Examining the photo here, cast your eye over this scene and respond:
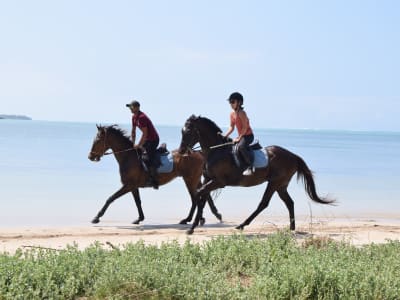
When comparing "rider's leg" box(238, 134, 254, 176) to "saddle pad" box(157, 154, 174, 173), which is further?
"saddle pad" box(157, 154, 174, 173)

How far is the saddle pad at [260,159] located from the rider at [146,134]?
2547mm

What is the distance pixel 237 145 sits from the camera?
13133mm

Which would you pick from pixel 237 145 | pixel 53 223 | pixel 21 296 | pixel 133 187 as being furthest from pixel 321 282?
pixel 53 223

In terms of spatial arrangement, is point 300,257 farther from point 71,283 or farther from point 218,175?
point 218,175

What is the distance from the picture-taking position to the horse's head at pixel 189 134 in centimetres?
1323

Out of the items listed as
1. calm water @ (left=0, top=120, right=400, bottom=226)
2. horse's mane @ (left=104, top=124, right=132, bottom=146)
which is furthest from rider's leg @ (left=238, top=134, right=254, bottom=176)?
horse's mane @ (left=104, top=124, right=132, bottom=146)

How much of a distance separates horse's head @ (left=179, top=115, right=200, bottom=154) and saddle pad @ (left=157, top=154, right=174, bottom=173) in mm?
1804

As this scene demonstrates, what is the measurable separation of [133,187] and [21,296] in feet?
28.3

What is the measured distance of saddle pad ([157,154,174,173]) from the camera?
1505 centimetres

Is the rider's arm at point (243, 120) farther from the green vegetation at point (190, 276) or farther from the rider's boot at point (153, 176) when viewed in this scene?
the green vegetation at point (190, 276)

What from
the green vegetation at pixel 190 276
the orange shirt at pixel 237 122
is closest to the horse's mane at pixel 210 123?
the orange shirt at pixel 237 122

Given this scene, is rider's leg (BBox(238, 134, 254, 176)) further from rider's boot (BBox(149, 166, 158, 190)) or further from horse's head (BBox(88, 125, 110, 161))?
horse's head (BBox(88, 125, 110, 161))

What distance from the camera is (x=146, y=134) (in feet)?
48.3

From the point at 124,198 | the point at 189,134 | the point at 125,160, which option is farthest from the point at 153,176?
the point at 124,198
